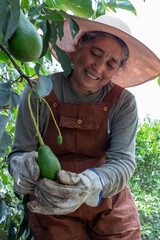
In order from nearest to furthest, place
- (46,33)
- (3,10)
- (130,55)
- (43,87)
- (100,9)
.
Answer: (3,10)
(43,87)
(46,33)
(100,9)
(130,55)

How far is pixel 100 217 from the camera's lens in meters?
1.35

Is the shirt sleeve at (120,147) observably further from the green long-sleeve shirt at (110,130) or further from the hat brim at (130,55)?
the hat brim at (130,55)

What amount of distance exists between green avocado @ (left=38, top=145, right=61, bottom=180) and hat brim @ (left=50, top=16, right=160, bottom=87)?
0.55 metres

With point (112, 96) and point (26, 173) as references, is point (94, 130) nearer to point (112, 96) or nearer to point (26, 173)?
point (112, 96)

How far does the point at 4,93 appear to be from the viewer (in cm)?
82

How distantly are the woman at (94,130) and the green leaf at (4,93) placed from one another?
17.0 inches

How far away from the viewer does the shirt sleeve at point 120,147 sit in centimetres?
120

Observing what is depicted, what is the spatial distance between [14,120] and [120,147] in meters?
Answer: 0.96

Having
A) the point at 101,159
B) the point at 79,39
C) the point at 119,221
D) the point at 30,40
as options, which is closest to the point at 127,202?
the point at 119,221

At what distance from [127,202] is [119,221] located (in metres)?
0.11

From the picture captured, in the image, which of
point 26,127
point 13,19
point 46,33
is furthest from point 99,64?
point 13,19

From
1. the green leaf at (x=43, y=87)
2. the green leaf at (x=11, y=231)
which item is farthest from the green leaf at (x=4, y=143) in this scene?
the green leaf at (x=11, y=231)

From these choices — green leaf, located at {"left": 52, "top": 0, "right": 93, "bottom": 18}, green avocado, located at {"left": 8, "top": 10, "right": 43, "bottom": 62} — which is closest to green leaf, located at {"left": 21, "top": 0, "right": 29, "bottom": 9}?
green leaf, located at {"left": 52, "top": 0, "right": 93, "bottom": 18}

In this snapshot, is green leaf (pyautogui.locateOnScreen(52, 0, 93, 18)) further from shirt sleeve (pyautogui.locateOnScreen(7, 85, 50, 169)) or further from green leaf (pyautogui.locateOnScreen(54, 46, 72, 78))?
shirt sleeve (pyautogui.locateOnScreen(7, 85, 50, 169))
